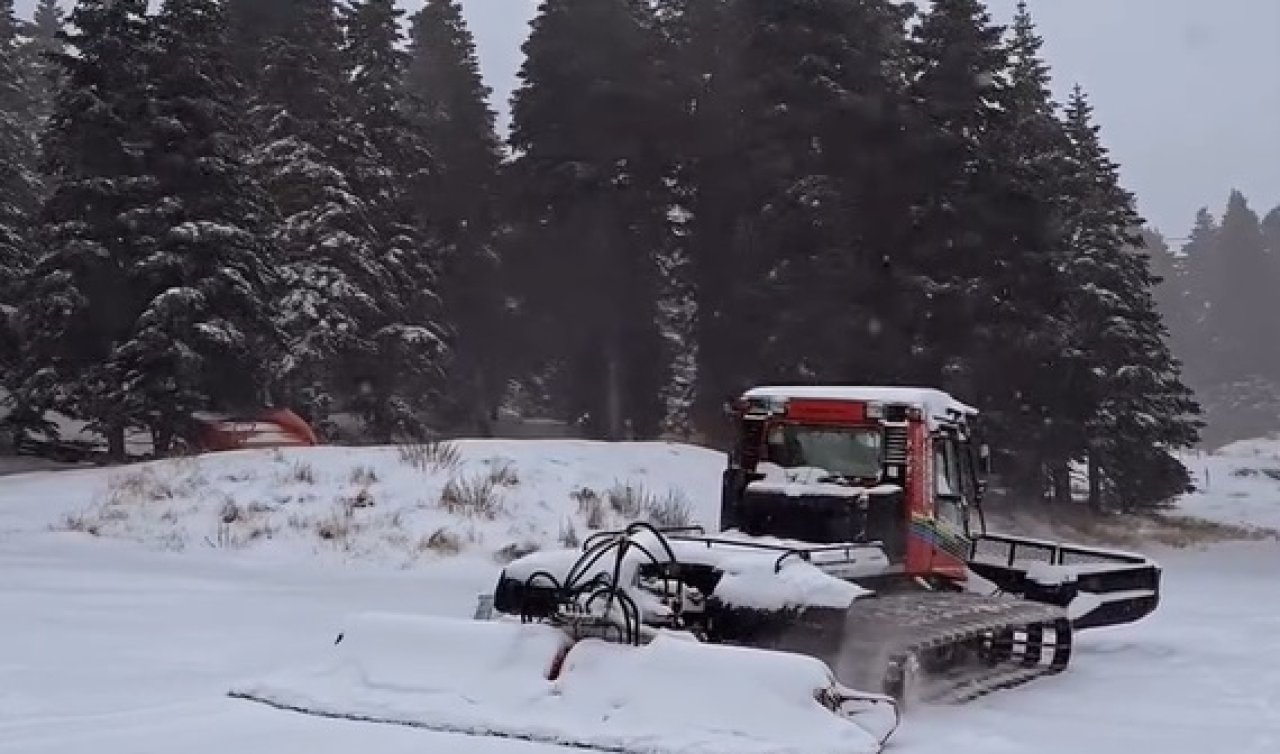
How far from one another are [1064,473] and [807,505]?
2616cm

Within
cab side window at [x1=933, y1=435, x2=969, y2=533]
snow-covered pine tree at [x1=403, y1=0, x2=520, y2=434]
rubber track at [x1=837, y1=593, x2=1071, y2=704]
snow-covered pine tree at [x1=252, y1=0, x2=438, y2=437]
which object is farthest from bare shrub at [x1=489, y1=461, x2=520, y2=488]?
snow-covered pine tree at [x1=403, y1=0, x2=520, y2=434]

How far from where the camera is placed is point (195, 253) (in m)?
28.3

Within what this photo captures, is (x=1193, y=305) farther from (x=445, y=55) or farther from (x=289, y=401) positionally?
(x=289, y=401)

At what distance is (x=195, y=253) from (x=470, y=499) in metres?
13.3

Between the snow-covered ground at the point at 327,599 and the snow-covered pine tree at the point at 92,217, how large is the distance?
7399 mm

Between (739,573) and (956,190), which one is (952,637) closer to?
(739,573)

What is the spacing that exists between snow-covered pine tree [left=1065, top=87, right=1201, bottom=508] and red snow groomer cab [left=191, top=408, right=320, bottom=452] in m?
19.1

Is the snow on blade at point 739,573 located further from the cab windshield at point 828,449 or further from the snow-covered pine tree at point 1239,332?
the snow-covered pine tree at point 1239,332

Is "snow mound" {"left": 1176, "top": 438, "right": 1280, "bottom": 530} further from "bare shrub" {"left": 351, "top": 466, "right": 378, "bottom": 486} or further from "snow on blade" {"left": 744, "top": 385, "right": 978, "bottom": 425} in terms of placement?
"snow on blade" {"left": 744, "top": 385, "right": 978, "bottom": 425}

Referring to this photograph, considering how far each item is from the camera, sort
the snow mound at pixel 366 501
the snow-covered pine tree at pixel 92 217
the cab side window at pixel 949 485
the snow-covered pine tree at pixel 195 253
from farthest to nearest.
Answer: the snow-covered pine tree at pixel 92 217, the snow-covered pine tree at pixel 195 253, the snow mound at pixel 366 501, the cab side window at pixel 949 485

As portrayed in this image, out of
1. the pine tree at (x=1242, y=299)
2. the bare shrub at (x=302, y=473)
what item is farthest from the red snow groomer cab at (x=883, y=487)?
the pine tree at (x=1242, y=299)

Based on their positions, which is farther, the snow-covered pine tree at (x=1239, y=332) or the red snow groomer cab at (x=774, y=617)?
the snow-covered pine tree at (x=1239, y=332)

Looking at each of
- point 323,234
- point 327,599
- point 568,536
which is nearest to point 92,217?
point 323,234

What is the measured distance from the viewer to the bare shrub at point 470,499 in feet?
57.7
